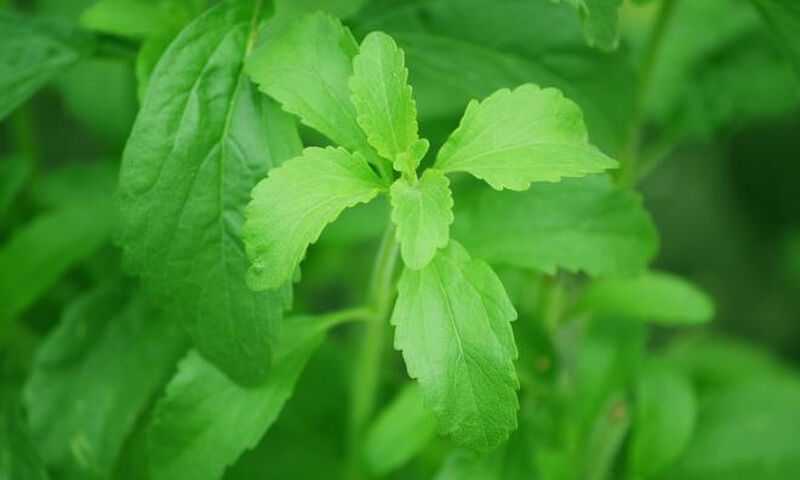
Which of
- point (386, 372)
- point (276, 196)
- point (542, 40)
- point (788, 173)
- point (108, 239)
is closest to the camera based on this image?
point (276, 196)

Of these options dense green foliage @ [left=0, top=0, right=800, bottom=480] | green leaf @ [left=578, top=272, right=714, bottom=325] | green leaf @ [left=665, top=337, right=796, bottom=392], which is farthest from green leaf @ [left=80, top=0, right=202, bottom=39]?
green leaf @ [left=665, top=337, right=796, bottom=392]

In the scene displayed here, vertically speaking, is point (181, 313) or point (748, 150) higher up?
point (181, 313)

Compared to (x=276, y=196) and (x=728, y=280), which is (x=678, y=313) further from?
(x=728, y=280)

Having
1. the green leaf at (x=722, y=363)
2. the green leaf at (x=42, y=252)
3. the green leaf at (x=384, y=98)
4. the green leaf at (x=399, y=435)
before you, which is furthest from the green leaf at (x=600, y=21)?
the green leaf at (x=722, y=363)

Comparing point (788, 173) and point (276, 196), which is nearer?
point (276, 196)

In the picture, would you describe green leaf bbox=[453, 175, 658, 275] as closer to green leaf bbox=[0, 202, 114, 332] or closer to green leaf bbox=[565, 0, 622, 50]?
green leaf bbox=[565, 0, 622, 50]

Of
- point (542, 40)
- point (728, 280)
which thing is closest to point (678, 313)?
point (542, 40)
